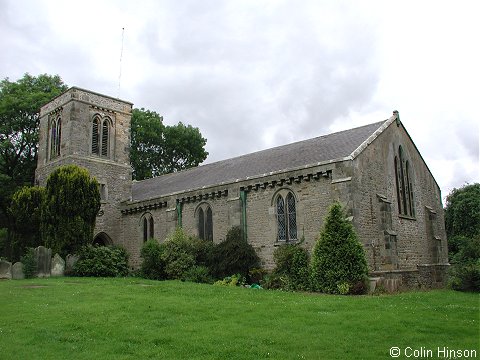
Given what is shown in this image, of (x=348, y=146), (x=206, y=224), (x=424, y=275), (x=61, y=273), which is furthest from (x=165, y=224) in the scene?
(x=424, y=275)

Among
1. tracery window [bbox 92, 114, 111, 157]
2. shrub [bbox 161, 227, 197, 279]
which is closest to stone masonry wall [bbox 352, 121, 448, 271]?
shrub [bbox 161, 227, 197, 279]

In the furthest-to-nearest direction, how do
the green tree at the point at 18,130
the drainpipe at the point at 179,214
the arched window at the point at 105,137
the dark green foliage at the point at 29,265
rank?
the green tree at the point at 18,130, the arched window at the point at 105,137, the drainpipe at the point at 179,214, the dark green foliage at the point at 29,265

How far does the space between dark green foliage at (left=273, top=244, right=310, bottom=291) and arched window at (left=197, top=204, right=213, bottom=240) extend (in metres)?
5.29

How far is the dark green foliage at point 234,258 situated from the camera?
68.5 ft

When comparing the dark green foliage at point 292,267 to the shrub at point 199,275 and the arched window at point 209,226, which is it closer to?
the shrub at point 199,275

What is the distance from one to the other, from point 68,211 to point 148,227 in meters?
5.14

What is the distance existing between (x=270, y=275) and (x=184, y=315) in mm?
9354

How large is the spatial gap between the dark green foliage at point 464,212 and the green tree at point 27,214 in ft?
105

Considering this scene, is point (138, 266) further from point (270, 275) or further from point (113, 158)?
point (270, 275)

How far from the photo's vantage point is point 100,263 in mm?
24500

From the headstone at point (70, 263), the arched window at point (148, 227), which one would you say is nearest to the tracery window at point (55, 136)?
the arched window at point (148, 227)

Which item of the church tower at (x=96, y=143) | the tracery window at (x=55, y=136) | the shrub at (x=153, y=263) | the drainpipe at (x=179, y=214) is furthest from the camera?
the tracery window at (x=55, y=136)

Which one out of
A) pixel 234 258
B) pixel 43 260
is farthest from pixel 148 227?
Answer: pixel 234 258

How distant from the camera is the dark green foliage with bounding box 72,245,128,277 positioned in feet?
78.4
